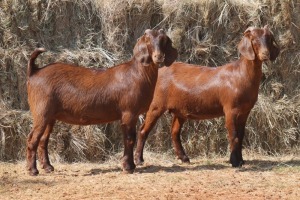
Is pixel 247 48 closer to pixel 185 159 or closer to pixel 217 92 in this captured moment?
pixel 217 92

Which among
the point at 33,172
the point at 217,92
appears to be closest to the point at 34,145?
the point at 33,172

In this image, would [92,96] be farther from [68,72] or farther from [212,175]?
[212,175]

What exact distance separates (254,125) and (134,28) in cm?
264

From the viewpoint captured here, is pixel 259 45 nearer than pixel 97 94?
No

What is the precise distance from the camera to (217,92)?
9867 mm

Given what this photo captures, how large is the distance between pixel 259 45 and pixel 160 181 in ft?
8.09

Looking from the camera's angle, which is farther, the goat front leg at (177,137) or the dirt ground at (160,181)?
the goat front leg at (177,137)

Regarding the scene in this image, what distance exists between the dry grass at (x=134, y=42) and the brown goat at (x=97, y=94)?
4.67 feet

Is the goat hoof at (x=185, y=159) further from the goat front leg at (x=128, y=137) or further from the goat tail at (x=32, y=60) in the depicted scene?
the goat tail at (x=32, y=60)

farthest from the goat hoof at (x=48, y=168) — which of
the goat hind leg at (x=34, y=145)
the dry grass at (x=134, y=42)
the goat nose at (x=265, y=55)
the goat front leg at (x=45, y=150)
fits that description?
the goat nose at (x=265, y=55)

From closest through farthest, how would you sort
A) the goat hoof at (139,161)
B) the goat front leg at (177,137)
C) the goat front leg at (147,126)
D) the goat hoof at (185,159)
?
the goat hoof at (139,161) < the goat front leg at (147,126) < the goat hoof at (185,159) < the goat front leg at (177,137)

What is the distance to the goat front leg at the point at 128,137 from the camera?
9.12m

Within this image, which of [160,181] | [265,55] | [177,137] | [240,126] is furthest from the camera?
[177,137]

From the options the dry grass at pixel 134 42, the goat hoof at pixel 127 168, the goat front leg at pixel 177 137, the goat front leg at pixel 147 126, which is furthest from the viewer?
the dry grass at pixel 134 42
